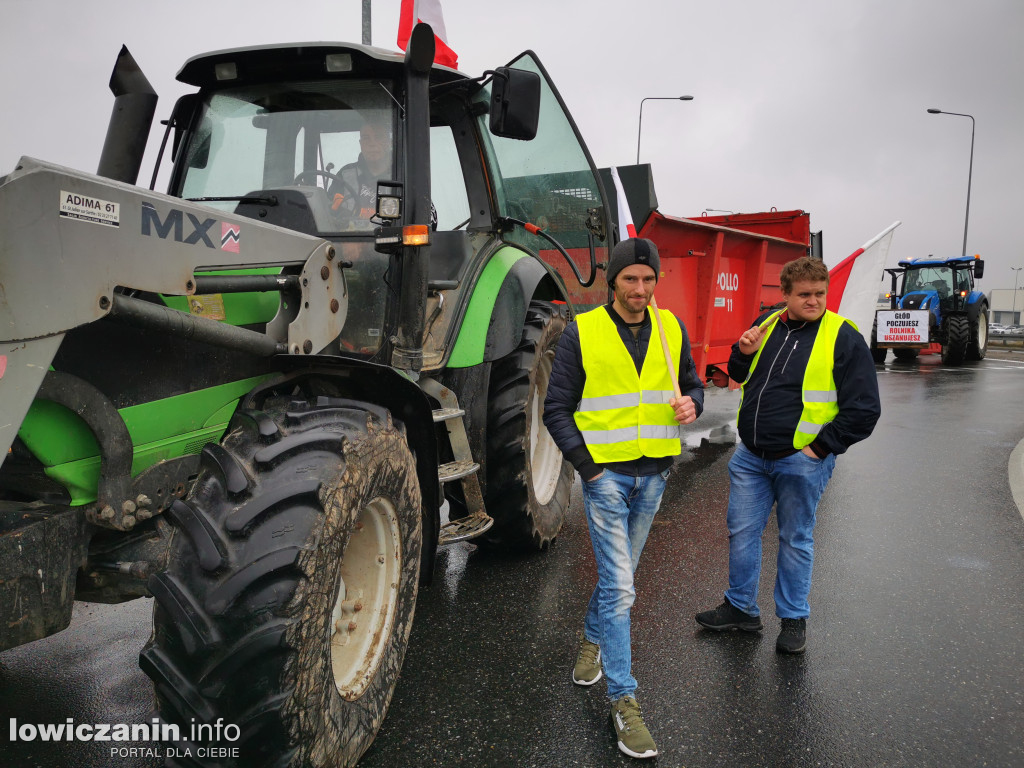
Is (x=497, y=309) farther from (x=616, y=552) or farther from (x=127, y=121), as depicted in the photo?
(x=127, y=121)

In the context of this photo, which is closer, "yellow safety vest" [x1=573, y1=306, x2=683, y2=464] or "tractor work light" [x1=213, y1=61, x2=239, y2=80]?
"yellow safety vest" [x1=573, y1=306, x2=683, y2=464]

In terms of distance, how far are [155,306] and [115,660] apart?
6.40 ft

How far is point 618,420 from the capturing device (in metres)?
2.84

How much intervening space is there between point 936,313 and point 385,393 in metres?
17.6

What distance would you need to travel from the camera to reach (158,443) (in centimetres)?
231

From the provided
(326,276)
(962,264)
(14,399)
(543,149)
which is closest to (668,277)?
(543,149)

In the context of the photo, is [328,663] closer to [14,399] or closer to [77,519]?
[77,519]

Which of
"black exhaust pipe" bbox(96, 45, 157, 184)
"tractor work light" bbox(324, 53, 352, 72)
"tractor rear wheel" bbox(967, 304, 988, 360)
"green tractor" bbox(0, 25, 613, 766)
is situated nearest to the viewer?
"green tractor" bbox(0, 25, 613, 766)

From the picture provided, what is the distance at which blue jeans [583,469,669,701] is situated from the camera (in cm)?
276

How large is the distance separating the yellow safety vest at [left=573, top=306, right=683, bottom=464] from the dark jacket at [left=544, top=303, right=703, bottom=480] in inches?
1.1

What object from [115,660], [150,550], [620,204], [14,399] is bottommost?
[115,660]

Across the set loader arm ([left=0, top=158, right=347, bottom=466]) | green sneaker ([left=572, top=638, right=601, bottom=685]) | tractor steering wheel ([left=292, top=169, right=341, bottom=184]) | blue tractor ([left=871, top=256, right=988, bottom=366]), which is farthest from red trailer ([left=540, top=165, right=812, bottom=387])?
blue tractor ([left=871, top=256, right=988, bottom=366])

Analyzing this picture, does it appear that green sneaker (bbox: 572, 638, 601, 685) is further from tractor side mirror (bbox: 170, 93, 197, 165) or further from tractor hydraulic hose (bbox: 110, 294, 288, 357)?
tractor side mirror (bbox: 170, 93, 197, 165)

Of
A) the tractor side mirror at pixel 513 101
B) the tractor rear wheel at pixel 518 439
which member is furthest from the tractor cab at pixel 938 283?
the tractor side mirror at pixel 513 101
